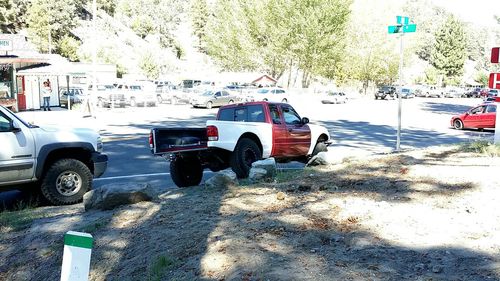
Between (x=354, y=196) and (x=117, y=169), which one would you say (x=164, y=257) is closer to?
(x=354, y=196)

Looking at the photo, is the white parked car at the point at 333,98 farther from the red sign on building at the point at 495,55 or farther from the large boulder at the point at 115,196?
the large boulder at the point at 115,196

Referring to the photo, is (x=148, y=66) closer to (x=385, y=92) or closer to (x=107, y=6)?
(x=107, y=6)

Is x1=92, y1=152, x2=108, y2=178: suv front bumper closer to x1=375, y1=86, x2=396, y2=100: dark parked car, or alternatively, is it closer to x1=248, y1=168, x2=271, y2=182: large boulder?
x1=248, y1=168, x2=271, y2=182: large boulder

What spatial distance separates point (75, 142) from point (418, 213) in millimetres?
6050

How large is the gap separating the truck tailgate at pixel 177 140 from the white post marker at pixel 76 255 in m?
6.10

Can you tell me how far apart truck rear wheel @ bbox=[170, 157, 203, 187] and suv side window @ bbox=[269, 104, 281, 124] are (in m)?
2.16

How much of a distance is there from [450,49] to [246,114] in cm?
9057

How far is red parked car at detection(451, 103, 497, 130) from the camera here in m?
24.1

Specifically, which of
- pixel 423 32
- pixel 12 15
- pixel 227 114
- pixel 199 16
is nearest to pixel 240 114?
pixel 227 114

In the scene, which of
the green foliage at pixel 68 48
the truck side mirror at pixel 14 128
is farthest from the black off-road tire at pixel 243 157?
the green foliage at pixel 68 48

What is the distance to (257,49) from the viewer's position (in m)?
73.5

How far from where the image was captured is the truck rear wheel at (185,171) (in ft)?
33.1

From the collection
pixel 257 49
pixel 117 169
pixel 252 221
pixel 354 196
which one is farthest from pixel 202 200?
pixel 257 49

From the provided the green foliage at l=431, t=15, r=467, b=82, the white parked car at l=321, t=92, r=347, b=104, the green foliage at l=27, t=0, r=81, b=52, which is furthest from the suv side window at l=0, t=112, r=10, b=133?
the green foliage at l=431, t=15, r=467, b=82
